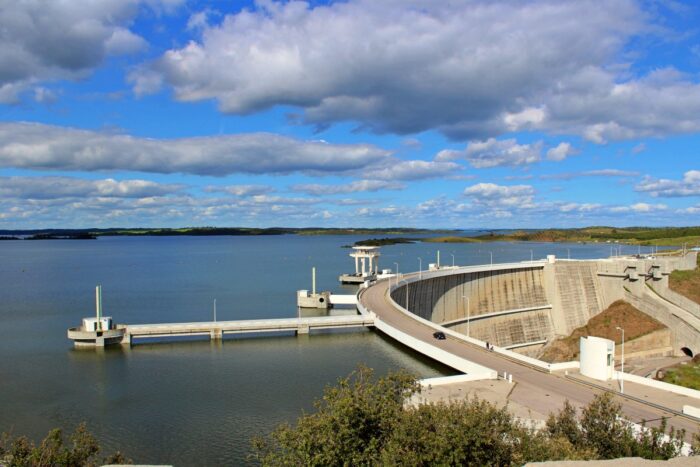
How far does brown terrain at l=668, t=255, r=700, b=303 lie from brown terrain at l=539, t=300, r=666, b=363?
6.63 m

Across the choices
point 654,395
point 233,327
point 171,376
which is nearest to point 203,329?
point 233,327

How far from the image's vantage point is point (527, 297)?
7250 cm

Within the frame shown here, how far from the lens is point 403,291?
62344mm

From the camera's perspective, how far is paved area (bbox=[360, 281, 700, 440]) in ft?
76.6

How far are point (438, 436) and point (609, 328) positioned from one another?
62.6 m

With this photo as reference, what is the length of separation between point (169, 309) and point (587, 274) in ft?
186

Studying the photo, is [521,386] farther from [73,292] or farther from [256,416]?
[73,292]

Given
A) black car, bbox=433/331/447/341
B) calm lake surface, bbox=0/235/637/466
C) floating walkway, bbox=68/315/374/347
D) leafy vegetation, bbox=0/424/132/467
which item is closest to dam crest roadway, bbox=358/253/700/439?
black car, bbox=433/331/447/341

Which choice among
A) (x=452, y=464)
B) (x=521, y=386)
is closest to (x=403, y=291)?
(x=521, y=386)

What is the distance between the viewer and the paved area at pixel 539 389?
2336 centimetres

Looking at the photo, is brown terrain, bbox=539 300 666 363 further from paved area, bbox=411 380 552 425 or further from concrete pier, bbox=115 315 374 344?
paved area, bbox=411 380 552 425

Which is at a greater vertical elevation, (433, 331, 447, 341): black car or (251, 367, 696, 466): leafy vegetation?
(251, 367, 696, 466): leafy vegetation

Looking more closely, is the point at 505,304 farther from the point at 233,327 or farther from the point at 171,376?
the point at 171,376

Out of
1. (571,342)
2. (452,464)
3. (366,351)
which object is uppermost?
(452,464)
